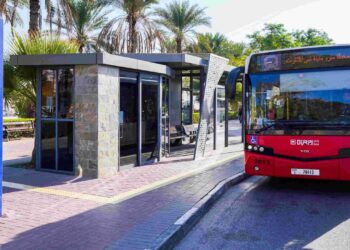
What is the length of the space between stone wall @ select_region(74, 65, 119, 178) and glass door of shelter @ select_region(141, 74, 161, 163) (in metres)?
1.96

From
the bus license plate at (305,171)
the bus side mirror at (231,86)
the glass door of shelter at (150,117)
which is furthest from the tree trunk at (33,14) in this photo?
the bus license plate at (305,171)

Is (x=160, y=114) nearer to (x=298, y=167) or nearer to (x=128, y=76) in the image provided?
(x=128, y=76)

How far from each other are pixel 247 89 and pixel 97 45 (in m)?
22.6

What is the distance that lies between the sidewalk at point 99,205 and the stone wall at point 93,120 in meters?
0.41

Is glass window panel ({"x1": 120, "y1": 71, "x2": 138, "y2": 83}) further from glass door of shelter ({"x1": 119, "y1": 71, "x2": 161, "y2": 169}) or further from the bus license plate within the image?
the bus license plate

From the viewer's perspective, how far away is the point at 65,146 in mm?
10328

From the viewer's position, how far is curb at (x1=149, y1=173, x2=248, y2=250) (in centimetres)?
530

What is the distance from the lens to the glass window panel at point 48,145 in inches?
413

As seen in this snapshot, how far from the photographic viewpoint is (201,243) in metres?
5.66

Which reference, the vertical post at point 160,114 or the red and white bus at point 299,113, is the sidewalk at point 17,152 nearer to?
the vertical post at point 160,114

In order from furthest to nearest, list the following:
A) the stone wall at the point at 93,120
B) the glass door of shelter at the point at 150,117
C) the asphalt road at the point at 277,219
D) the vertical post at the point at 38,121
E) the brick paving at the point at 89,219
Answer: the glass door of shelter at the point at 150,117, the vertical post at the point at 38,121, the stone wall at the point at 93,120, the asphalt road at the point at 277,219, the brick paving at the point at 89,219

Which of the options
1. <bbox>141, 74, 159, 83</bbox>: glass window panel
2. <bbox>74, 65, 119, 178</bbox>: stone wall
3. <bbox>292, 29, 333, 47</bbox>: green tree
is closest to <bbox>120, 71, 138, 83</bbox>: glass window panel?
<bbox>141, 74, 159, 83</bbox>: glass window panel

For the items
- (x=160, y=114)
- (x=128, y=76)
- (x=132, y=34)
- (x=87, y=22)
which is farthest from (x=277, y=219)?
(x=87, y=22)

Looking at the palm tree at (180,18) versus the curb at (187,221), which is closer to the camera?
the curb at (187,221)
